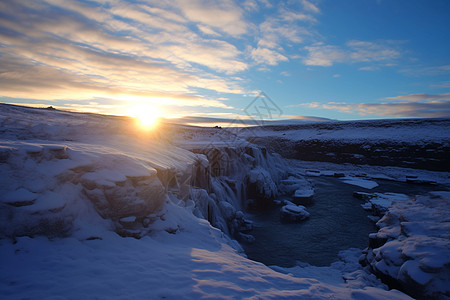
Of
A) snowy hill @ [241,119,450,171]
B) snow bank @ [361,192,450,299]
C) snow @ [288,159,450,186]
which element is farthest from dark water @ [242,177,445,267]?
snowy hill @ [241,119,450,171]

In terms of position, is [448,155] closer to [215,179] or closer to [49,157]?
[215,179]

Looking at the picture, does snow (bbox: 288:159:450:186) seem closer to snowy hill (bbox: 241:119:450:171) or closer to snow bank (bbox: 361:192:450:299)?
snowy hill (bbox: 241:119:450:171)

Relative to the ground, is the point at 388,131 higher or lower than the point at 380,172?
higher

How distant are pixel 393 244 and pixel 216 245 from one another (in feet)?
23.7

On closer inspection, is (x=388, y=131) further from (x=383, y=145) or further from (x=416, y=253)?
(x=416, y=253)

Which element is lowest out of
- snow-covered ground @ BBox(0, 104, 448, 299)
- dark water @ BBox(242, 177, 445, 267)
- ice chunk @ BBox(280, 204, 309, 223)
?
dark water @ BBox(242, 177, 445, 267)

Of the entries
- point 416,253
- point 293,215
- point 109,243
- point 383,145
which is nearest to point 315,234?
point 293,215

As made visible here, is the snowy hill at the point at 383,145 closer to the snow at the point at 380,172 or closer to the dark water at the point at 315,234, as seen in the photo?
the snow at the point at 380,172

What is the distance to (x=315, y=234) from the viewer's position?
48.9 feet

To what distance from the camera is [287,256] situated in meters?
12.1

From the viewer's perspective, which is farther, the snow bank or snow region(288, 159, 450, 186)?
snow region(288, 159, 450, 186)

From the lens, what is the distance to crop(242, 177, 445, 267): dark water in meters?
12.1

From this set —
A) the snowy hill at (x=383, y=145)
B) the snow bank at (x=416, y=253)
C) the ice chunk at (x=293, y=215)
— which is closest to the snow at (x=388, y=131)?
the snowy hill at (x=383, y=145)

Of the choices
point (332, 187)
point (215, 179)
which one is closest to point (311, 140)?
point (332, 187)
